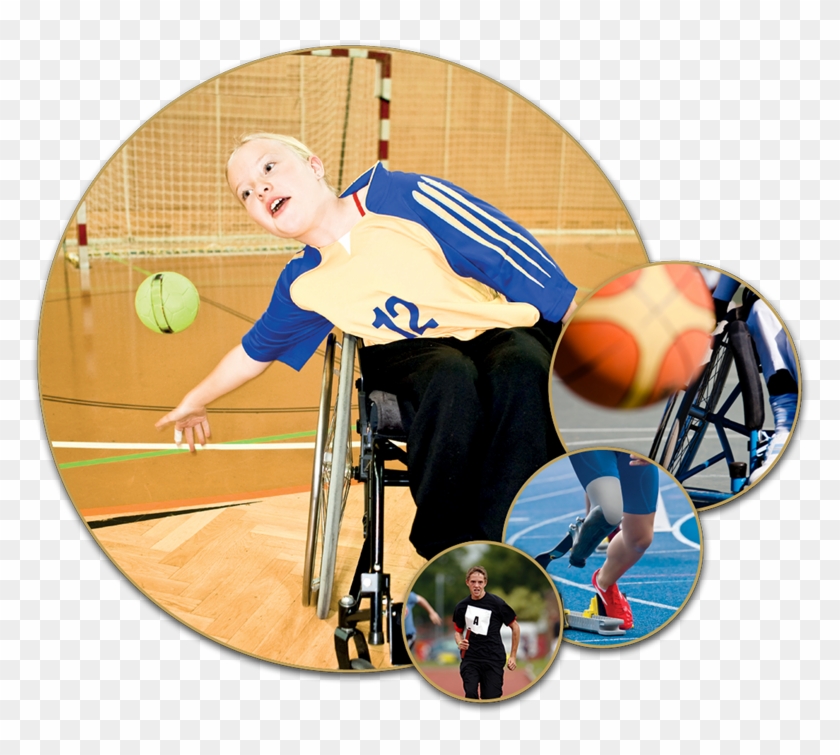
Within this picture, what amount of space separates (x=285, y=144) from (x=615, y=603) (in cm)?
104

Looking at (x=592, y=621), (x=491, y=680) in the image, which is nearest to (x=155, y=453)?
(x=491, y=680)

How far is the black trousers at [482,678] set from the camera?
4.67ft

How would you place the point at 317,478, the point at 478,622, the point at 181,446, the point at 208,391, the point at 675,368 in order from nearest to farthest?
the point at 478,622 → the point at 675,368 → the point at 317,478 → the point at 208,391 → the point at 181,446

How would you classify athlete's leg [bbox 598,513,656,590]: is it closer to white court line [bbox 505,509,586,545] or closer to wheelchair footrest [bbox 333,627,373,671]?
white court line [bbox 505,509,586,545]

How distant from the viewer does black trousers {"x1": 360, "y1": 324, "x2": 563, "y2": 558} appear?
1.47 metres

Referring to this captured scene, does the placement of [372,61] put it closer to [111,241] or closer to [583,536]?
[111,241]

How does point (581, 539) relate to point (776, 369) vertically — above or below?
below

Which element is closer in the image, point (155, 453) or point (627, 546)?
point (627, 546)

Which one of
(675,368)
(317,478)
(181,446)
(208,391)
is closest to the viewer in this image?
(675,368)

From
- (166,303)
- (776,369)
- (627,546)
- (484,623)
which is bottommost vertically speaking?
(484,623)

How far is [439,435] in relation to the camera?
4.82 feet

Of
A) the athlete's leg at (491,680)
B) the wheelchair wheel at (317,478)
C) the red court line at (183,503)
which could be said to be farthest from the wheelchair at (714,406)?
the red court line at (183,503)

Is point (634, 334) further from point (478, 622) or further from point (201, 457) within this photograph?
point (201, 457)

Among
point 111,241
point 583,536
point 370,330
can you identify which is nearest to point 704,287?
point 583,536
